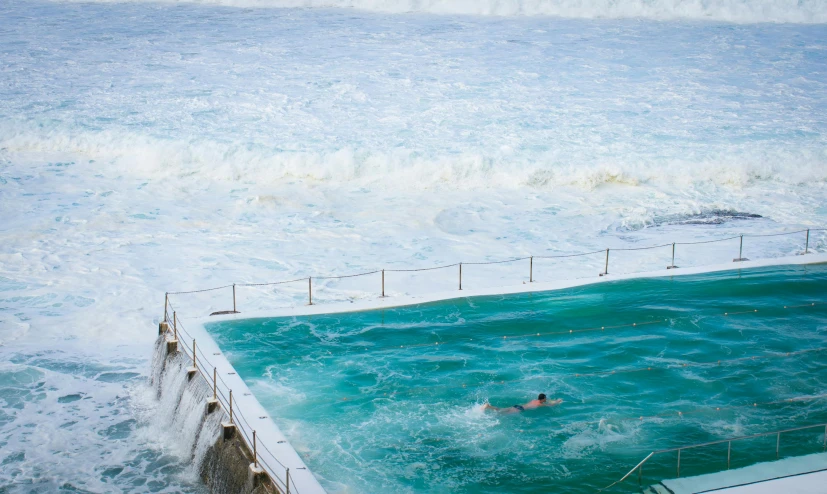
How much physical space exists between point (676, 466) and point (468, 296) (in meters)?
5.37

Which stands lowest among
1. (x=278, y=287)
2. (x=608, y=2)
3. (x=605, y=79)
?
(x=278, y=287)

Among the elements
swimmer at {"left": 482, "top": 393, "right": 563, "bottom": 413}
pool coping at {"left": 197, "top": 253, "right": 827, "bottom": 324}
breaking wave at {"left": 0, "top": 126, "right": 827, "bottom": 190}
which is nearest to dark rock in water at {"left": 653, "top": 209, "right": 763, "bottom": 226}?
breaking wave at {"left": 0, "top": 126, "right": 827, "bottom": 190}

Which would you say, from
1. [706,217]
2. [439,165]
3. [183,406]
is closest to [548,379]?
[183,406]

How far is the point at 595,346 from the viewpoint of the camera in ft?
39.2

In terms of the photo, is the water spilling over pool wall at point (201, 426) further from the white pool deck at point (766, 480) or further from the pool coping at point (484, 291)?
the white pool deck at point (766, 480)

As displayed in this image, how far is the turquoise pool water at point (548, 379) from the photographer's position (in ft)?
29.5

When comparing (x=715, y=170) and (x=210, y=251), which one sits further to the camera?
(x=715, y=170)

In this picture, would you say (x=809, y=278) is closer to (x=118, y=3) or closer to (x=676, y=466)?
(x=676, y=466)

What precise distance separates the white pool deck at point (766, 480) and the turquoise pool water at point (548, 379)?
228mm

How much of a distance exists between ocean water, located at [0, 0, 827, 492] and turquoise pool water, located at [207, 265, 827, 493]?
6.25 ft

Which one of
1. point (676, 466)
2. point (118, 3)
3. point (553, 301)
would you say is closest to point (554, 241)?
point (553, 301)

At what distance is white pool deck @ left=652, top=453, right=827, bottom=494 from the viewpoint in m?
8.18

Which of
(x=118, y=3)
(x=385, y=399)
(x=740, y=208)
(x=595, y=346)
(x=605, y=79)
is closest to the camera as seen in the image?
(x=385, y=399)

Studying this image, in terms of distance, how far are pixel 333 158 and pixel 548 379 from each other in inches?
545
